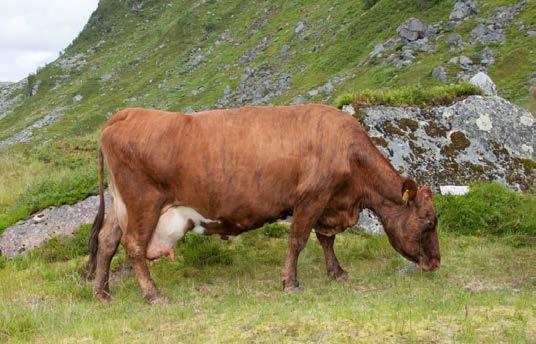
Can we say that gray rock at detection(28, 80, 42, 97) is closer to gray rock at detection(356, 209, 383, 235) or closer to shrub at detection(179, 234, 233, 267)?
shrub at detection(179, 234, 233, 267)

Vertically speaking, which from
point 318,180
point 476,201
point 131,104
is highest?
point 318,180

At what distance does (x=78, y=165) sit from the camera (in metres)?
18.7

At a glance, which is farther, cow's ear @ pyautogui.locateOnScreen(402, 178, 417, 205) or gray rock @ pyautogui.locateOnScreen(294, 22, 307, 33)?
gray rock @ pyautogui.locateOnScreen(294, 22, 307, 33)

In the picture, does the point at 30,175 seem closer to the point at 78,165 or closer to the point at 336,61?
the point at 78,165

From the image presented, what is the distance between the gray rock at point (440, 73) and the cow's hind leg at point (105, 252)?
22563mm

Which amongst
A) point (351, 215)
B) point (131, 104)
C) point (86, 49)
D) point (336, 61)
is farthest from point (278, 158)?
point (86, 49)

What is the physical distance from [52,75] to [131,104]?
104 ft

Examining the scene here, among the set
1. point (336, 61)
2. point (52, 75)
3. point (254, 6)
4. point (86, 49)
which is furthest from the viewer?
point (86, 49)

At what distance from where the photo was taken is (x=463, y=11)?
37375 millimetres

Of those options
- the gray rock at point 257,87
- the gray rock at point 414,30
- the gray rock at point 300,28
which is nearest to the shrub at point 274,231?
the gray rock at point 414,30

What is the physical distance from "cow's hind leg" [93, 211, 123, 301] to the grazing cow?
0.06 ft

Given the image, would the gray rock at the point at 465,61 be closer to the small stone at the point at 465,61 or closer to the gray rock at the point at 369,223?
the small stone at the point at 465,61

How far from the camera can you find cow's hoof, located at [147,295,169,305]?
9.24 m

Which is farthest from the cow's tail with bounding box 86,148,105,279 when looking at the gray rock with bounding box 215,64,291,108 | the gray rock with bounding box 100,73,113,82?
the gray rock with bounding box 100,73,113,82
